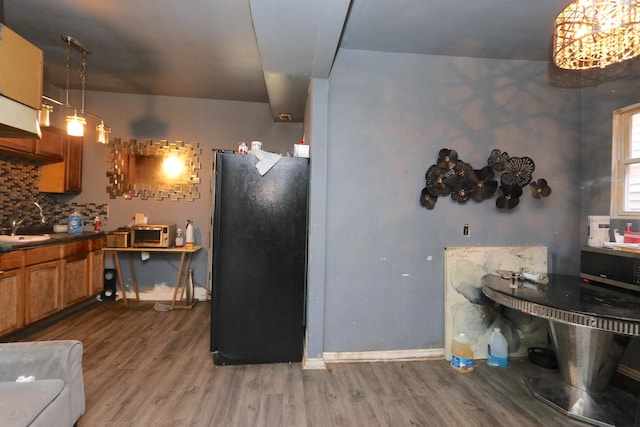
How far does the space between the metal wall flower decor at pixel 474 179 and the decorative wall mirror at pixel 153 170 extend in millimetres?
3131

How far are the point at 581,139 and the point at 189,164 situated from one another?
453 centimetres

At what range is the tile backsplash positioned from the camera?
317 cm

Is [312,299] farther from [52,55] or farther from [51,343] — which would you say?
[52,55]

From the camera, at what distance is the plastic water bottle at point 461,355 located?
2383mm

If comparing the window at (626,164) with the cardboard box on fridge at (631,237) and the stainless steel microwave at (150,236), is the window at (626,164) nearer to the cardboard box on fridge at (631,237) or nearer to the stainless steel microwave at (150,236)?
the cardboard box on fridge at (631,237)

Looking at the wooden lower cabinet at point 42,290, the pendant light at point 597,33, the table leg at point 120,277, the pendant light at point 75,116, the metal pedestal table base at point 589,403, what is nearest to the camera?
the pendant light at point 597,33

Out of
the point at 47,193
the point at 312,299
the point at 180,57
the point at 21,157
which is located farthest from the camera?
the point at 47,193

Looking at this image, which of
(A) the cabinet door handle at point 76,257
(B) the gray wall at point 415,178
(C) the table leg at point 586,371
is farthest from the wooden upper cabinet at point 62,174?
(C) the table leg at point 586,371

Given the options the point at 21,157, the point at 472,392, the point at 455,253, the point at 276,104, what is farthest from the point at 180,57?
the point at 472,392

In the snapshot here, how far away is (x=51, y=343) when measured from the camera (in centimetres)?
156

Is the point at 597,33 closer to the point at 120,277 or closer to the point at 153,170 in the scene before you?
the point at 153,170

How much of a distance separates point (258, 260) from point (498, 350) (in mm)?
2214

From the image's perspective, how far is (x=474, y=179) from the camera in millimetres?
2594

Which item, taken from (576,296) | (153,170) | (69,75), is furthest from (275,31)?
(69,75)
